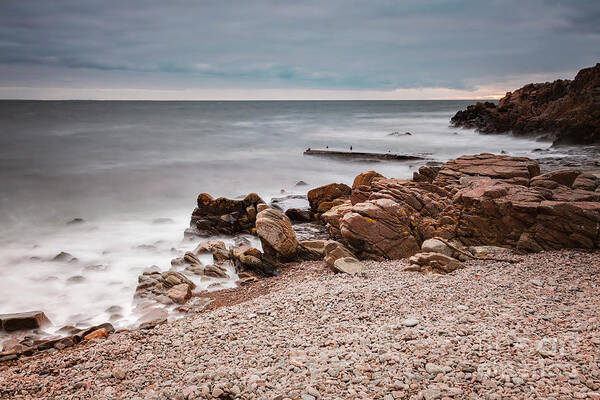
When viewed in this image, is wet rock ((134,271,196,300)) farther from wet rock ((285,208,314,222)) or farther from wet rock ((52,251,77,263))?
wet rock ((285,208,314,222))

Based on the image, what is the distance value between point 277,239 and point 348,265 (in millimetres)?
2250

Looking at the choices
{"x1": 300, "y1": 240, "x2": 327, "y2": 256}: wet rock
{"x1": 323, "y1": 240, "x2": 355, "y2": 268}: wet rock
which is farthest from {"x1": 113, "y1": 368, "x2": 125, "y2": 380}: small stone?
{"x1": 300, "y1": 240, "x2": 327, "y2": 256}: wet rock

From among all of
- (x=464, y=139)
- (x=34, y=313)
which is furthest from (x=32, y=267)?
(x=464, y=139)

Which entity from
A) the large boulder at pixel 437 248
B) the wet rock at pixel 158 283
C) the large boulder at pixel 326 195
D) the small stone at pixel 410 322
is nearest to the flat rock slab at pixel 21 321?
the wet rock at pixel 158 283

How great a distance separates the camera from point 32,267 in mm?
10062

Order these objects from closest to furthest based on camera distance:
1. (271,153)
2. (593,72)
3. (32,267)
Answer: (32,267) → (271,153) → (593,72)

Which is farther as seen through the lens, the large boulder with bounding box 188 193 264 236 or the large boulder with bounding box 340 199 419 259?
the large boulder with bounding box 188 193 264 236

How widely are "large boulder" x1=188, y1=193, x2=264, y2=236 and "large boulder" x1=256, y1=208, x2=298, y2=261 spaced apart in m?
2.25

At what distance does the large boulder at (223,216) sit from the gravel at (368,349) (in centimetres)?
558

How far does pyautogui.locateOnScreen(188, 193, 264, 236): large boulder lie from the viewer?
12250mm

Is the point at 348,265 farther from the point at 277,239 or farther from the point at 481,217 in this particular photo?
the point at 481,217

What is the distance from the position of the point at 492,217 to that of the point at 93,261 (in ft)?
34.6

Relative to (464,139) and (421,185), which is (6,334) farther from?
(464,139)

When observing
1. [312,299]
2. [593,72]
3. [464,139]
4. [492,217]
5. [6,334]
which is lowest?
[6,334]
